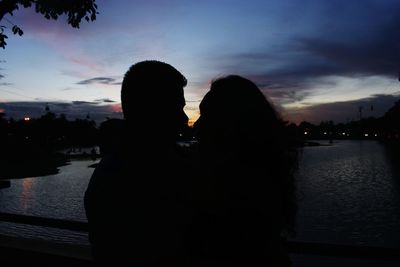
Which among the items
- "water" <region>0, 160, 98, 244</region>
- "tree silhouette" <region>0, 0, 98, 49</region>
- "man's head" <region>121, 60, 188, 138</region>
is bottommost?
"water" <region>0, 160, 98, 244</region>

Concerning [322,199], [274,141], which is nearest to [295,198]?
[274,141]

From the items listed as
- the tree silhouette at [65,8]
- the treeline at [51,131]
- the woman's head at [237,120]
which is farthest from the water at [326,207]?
the treeline at [51,131]

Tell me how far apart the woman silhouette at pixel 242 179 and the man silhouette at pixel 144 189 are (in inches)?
5.8

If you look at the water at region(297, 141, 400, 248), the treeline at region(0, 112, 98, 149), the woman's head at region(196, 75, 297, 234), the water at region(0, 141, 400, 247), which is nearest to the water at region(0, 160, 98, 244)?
the water at region(0, 141, 400, 247)

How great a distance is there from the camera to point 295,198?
6.57 ft

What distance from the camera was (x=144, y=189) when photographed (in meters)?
1.59

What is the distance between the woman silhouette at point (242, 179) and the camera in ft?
5.70

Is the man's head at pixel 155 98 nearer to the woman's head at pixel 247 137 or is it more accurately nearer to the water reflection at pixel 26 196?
the woman's head at pixel 247 137

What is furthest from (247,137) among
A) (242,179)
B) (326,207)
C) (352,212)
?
(326,207)

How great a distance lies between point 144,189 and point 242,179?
43 centimetres

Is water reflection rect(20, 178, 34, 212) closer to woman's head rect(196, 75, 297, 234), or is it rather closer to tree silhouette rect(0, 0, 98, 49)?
tree silhouette rect(0, 0, 98, 49)

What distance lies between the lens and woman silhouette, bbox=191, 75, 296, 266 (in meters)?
1.74

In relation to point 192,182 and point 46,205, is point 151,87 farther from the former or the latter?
point 46,205

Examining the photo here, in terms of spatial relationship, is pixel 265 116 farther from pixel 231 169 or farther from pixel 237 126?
pixel 231 169
